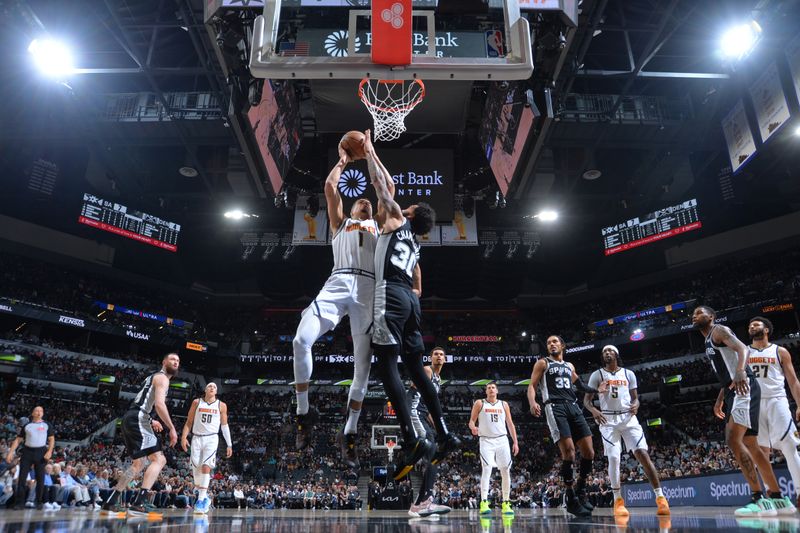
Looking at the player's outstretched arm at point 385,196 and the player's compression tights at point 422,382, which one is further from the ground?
the player's outstretched arm at point 385,196

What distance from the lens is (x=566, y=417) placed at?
722 cm

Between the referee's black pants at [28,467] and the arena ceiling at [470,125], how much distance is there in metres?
7.78

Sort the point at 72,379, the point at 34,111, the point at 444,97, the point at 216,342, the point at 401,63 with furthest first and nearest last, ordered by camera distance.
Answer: the point at 216,342, the point at 72,379, the point at 34,111, the point at 444,97, the point at 401,63

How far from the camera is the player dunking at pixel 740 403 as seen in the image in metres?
5.96

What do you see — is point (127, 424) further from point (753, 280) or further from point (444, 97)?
point (753, 280)

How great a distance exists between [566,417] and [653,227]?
Answer: 18.0 metres

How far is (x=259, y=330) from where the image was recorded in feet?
128

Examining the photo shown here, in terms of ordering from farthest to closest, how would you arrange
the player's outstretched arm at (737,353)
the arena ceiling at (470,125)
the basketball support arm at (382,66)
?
the arena ceiling at (470,125)
the basketball support arm at (382,66)
the player's outstretched arm at (737,353)

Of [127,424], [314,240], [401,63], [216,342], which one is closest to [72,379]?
[216,342]

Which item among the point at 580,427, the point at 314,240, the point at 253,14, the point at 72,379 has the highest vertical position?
the point at 253,14

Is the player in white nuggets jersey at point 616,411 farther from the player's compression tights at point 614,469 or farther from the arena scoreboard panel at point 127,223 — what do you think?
the arena scoreboard panel at point 127,223

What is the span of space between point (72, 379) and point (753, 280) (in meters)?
37.1

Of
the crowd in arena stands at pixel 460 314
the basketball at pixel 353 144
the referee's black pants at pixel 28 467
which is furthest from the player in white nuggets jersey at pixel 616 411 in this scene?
the crowd in arena stands at pixel 460 314

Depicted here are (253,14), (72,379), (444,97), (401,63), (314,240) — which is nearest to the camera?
(401,63)
